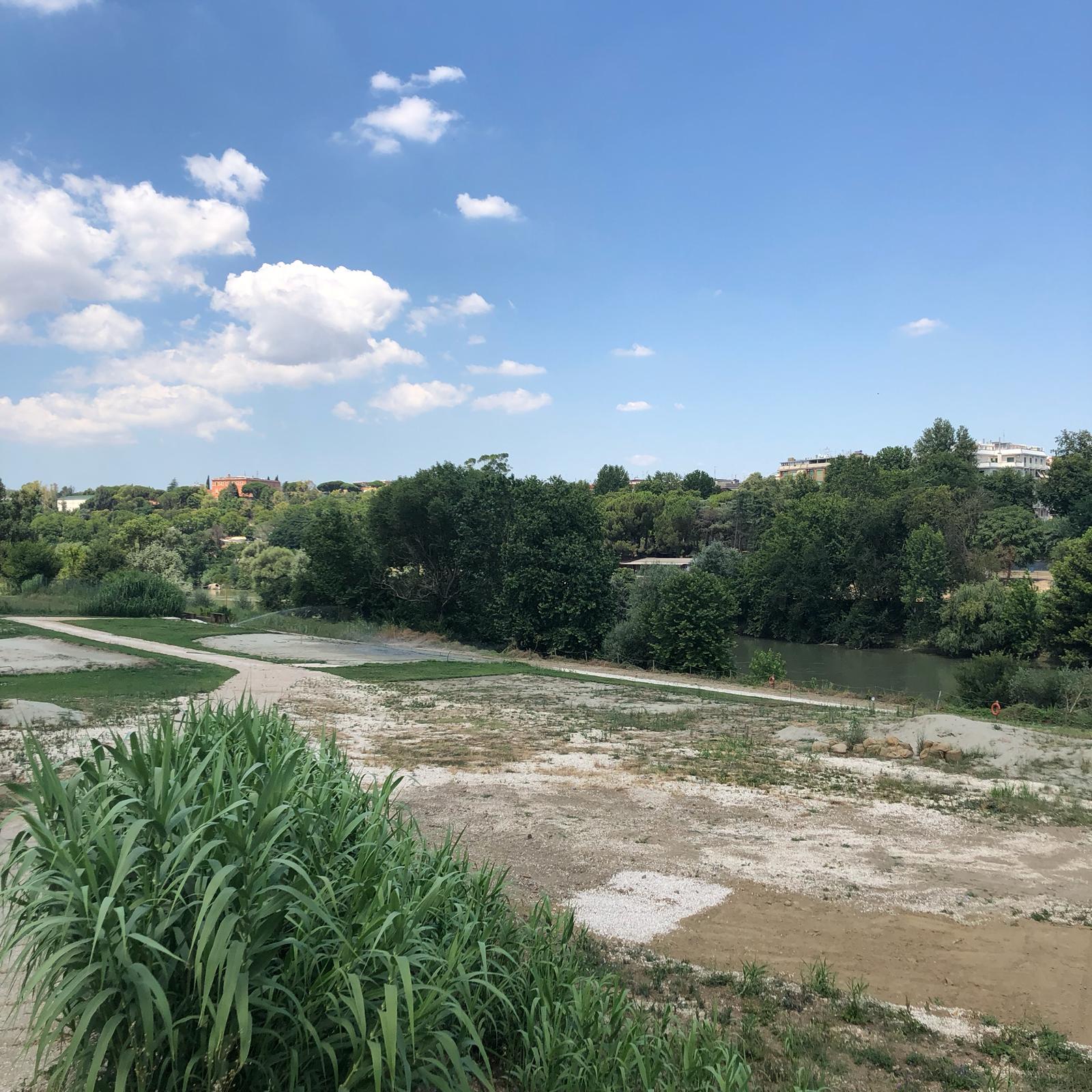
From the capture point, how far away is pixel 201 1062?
3.34m

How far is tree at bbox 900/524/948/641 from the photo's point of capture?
51.8m

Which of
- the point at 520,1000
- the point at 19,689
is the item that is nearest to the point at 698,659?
the point at 19,689

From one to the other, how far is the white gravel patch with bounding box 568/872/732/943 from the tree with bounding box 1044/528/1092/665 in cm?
3832

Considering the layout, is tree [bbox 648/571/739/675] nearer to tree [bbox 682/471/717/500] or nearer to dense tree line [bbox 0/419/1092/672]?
dense tree line [bbox 0/419/1092/672]

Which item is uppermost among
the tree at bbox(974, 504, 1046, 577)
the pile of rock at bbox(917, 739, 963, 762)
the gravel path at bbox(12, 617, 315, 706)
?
the tree at bbox(974, 504, 1046, 577)

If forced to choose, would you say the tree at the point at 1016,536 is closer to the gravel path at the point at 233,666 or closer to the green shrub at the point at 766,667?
the green shrub at the point at 766,667

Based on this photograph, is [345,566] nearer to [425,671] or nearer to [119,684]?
[425,671]

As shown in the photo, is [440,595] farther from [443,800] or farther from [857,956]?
[857,956]

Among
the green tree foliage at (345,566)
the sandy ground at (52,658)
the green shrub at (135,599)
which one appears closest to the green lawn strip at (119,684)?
the sandy ground at (52,658)

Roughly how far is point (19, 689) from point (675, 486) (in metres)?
98.1

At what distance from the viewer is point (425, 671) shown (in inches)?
946

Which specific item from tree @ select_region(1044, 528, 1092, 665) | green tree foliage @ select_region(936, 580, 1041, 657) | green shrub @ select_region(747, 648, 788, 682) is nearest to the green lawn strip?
green shrub @ select_region(747, 648, 788, 682)

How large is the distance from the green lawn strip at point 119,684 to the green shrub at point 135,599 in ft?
41.8

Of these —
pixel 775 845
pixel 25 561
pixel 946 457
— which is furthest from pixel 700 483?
pixel 775 845
